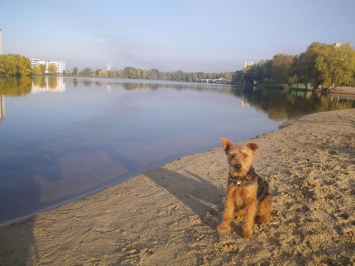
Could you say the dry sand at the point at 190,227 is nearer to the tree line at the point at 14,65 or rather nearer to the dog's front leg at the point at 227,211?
the dog's front leg at the point at 227,211

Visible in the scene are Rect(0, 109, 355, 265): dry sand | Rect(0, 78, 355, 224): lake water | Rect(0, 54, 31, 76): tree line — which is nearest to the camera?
Rect(0, 109, 355, 265): dry sand

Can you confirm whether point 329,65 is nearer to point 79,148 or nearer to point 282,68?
point 282,68

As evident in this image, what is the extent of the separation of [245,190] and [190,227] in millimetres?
1278

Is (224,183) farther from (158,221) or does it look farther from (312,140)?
(312,140)

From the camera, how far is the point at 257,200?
13.0 ft

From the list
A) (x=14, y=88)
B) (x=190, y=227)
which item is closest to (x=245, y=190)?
(x=190, y=227)

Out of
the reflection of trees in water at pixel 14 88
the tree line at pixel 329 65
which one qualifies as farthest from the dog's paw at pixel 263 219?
the tree line at pixel 329 65

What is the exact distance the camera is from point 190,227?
4.39 m

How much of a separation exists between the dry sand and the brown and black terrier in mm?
237

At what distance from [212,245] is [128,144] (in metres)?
9.75

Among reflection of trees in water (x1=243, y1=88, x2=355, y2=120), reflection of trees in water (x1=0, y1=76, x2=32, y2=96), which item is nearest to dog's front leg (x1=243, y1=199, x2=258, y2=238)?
reflection of trees in water (x1=243, y1=88, x2=355, y2=120)

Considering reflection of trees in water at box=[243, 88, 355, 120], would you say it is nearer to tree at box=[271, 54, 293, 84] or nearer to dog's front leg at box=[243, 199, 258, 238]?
dog's front leg at box=[243, 199, 258, 238]

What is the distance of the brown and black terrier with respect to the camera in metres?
3.77

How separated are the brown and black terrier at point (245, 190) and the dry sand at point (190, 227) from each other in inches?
9.3
